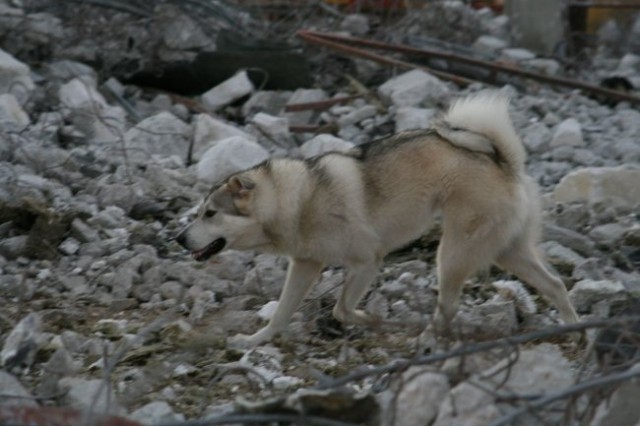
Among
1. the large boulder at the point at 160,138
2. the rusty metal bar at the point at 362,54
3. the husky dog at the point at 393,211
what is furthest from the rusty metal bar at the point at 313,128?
the husky dog at the point at 393,211

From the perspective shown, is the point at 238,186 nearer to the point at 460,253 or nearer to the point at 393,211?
the point at 393,211

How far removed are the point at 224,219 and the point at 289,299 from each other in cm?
55

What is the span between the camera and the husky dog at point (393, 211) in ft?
23.1

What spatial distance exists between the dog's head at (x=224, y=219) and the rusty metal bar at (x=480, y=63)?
5973 millimetres

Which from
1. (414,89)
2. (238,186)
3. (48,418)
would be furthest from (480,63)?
(48,418)

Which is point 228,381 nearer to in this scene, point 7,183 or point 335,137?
point 7,183

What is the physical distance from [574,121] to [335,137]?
2155mm

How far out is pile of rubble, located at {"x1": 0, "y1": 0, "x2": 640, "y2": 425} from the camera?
17.1 feet

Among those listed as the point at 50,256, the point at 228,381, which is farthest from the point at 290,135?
the point at 228,381

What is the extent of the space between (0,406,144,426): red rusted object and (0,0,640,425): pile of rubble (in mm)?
175

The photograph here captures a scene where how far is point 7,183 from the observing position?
358 inches

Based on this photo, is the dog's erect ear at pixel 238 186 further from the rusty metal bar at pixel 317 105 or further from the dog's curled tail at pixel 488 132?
the rusty metal bar at pixel 317 105

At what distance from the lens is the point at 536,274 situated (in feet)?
23.6

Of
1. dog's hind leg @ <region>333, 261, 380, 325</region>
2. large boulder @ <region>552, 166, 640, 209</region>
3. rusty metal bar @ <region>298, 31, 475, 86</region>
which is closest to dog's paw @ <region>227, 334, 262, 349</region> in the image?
dog's hind leg @ <region>333, 261, 380, 325</region>
